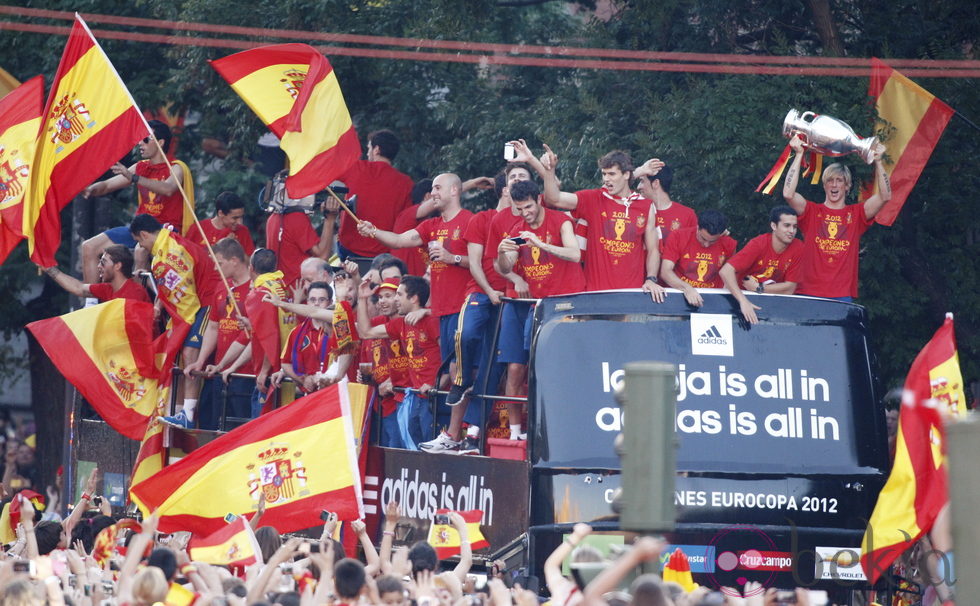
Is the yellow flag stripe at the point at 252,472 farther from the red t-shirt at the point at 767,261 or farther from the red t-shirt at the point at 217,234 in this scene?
the red t-shirt at the point at 217,234


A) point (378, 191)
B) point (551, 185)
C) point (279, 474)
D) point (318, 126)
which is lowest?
point (279, 474)

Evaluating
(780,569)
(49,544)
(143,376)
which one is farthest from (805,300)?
(143,376)

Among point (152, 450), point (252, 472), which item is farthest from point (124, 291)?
point (252, 472)

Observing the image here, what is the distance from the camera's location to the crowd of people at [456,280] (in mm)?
11531

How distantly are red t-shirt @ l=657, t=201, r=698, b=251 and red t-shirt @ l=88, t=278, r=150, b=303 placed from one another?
5.11m

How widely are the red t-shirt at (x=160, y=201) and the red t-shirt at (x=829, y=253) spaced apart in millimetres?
6327

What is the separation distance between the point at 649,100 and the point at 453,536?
21.3 feet

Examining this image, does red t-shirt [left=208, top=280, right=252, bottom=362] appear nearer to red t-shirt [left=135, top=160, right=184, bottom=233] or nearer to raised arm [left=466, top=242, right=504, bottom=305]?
red t-shirt [left=135, top=160, right=184, bottom=233]

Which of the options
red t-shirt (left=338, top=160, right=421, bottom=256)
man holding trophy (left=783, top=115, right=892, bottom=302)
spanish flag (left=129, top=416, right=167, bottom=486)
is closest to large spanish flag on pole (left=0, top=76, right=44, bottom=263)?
spanish flag (left=129, top=416, right=167, bottom=486)

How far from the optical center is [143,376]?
47.6 ft

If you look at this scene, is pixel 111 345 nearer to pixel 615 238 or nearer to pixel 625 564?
pixel 615 238

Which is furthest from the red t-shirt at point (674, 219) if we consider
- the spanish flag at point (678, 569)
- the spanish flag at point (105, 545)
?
the spanish flag at point (105, 545)

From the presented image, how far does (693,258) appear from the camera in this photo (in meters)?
11.9

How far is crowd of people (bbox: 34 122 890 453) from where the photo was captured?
11531 millimetres
